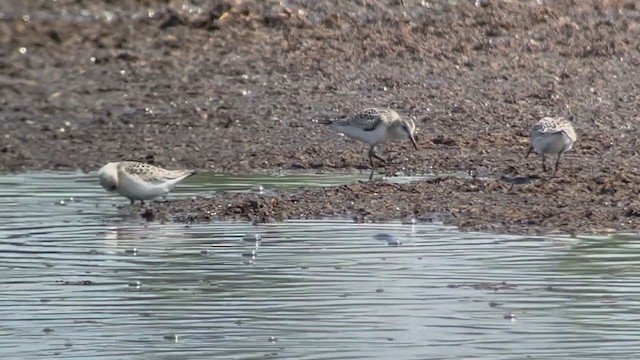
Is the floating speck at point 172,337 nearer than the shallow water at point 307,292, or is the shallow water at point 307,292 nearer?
the shallow water at point 307,292

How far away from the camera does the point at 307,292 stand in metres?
11.0

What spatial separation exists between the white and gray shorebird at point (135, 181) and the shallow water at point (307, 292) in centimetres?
77

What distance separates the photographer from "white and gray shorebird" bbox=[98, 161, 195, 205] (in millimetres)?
15062

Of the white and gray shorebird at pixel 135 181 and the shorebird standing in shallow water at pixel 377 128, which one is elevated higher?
the shorebird standing in shallow water at pixel 377 128

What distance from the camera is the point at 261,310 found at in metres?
10.5

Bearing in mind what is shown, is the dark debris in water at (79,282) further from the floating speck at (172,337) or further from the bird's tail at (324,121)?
the bird's tail at (324,121)

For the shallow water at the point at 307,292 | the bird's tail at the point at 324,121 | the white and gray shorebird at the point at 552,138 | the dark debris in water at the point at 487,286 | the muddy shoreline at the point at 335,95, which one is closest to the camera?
the shallow water at the point at 307,292

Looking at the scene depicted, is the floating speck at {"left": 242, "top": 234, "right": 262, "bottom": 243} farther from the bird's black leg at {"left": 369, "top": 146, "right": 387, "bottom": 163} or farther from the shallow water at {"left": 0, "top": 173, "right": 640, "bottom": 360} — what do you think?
the bird's black leg at {"left": 369, "top": 146, "right": 387, "bottom": 163}

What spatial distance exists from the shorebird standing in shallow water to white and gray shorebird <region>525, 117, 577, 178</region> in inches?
59.3

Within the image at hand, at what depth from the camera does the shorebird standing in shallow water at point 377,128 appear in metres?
17.0

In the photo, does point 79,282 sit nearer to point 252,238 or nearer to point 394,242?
point 252,238

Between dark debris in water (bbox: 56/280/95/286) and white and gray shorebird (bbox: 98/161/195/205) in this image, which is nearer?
dark debris in water (bbox: 56/280/95/286)

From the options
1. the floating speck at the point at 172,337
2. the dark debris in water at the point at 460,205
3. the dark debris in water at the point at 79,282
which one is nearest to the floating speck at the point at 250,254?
the dark debris in water at the point at 460,205

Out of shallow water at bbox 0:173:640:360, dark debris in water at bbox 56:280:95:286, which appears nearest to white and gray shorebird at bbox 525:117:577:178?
shallow water at bbox 0:173:640:360
